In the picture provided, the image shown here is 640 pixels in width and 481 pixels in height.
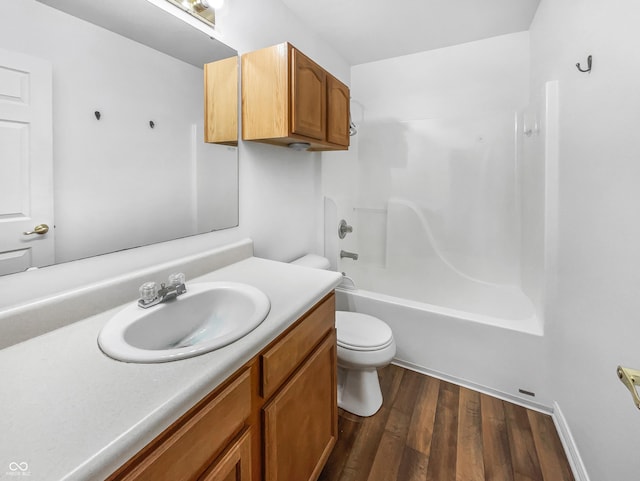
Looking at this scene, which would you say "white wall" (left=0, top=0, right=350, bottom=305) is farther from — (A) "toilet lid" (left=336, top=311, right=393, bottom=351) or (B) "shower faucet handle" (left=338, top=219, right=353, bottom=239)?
(A) "toilet lid" (left=336, top=311, right=393, bottom=351)

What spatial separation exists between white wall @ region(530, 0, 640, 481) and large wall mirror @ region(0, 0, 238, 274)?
1.55m

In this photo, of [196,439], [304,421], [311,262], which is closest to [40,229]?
[196,439]

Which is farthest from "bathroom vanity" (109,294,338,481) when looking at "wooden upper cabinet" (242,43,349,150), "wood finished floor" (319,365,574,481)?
"wooden upper cabinet" (242,43,349,150)

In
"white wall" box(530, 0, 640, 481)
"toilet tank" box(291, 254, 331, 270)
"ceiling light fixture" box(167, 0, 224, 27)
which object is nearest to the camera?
"white wall" box(530, 0, 640, 481)

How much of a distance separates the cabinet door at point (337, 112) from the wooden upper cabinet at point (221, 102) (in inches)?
21.1

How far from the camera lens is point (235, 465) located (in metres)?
0.71

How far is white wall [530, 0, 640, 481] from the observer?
0.93 metres

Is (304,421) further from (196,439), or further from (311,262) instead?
(311,262)

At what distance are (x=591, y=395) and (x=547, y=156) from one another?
1158 mm

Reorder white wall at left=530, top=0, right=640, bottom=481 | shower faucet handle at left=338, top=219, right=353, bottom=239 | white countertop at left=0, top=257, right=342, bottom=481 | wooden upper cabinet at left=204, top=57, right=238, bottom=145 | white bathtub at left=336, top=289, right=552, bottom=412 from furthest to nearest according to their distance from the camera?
shower faucet handle at left=338, top=219, right=353, bottom=239
white bathtub at left=336, top=289, right=552, bottom=412
wooden upper cabinet at left=204, top=57, right=238, bottom=145
white wall at left=530, top=0, right=640, bottom=481
white countertop at left=0, top=257, right=342, bottom=481

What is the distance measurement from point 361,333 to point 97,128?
4.86 feet

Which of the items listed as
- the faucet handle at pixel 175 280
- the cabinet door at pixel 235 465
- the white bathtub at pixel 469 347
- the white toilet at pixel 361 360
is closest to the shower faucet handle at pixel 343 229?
the white bathtub at pixel 469 347

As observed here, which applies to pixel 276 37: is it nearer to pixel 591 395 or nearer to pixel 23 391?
pixel 23 391

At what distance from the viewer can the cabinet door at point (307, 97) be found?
Answer: 53.5 inches
